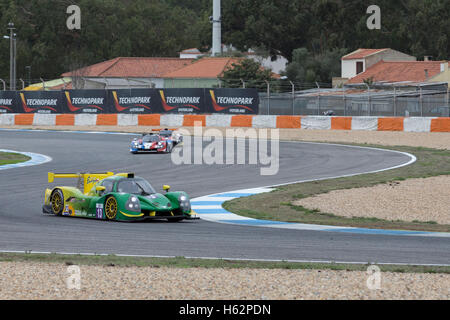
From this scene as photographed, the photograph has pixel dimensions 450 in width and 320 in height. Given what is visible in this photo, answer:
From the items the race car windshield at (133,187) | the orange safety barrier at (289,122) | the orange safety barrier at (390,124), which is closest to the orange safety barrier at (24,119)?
the orange safety barrier at (289,122)

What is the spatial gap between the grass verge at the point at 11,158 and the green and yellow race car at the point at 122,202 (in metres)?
12.1

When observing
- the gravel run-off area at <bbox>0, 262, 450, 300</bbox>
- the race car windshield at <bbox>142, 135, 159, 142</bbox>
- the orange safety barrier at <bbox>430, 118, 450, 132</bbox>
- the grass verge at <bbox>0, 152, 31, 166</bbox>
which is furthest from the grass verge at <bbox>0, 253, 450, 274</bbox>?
the orange safety barrier at <bbox>430, 118, 450, 132</bbox>

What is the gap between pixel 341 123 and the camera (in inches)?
1615

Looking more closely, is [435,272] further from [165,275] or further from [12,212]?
[12,212]

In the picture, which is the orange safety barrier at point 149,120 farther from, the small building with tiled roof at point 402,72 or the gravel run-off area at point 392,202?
the small building with tiled roof at point 402,72

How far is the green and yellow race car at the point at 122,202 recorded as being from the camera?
51.2 feet

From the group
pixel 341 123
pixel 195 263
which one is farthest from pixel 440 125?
pixel 195 263

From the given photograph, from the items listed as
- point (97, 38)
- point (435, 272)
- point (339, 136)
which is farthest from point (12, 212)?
point (97, 38)

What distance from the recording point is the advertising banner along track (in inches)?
1818

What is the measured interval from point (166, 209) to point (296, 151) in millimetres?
16616

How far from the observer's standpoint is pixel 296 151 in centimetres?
3178

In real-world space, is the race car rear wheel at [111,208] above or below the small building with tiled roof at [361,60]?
below

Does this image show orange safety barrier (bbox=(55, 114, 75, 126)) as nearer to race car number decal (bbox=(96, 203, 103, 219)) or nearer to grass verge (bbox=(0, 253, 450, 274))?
race car number decal (bbox=(96, 203, 103, 219))
